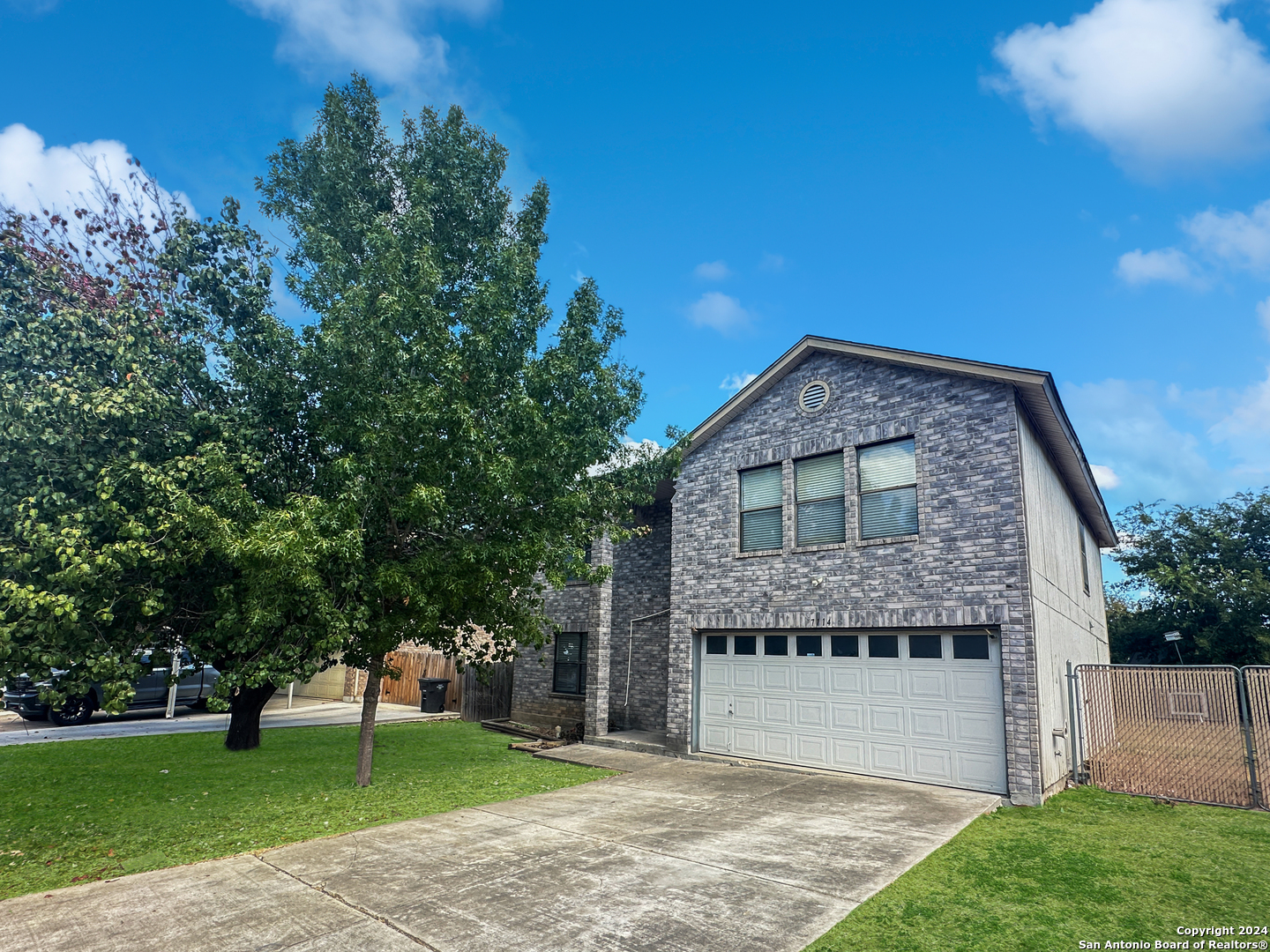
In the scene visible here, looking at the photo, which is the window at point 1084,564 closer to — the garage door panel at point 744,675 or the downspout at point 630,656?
the garage door panel at point 744,675

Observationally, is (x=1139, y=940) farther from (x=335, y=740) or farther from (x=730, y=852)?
(x=335, y=740)

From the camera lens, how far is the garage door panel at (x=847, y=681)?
11.6 metres

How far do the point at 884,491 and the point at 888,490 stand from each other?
8 cm

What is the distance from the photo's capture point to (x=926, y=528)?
11.1 m

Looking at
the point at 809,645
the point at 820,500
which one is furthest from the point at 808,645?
the point at 820,500

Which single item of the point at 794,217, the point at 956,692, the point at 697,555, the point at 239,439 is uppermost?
the point at 794,217

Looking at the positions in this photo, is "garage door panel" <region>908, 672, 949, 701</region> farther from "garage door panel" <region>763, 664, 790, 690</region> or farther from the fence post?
the fence post

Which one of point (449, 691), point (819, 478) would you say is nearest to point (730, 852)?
point (819, 478)

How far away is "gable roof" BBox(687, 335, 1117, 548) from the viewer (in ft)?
35.1

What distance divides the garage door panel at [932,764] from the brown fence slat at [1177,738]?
2452mm

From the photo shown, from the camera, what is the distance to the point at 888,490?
38.8 feet

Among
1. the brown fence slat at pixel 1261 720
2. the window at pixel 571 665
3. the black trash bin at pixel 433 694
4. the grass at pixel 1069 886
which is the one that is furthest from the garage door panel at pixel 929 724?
the black trash bin at pixel 433 694

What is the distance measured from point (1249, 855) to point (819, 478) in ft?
24.3

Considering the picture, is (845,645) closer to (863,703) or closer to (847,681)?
(847,681)
